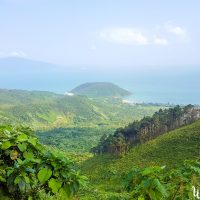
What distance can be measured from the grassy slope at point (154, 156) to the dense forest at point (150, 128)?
7490 millimetres

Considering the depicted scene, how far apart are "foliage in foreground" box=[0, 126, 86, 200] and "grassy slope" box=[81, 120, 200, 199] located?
5868 centimetres

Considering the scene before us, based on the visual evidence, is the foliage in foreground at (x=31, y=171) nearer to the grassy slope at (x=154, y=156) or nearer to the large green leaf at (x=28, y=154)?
the large green leaf at (x=28, y=154)

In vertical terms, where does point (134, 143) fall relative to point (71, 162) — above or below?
below

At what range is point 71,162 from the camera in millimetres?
5762

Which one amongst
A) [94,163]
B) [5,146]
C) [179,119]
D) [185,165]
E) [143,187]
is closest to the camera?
[143,187]

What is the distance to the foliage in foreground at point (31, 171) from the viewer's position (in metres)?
5.56

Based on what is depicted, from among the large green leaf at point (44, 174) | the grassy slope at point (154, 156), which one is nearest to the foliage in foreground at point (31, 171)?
the large green leaf at point (44, 174)

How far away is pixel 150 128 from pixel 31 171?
94.1m

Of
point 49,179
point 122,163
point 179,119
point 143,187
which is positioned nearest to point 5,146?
point 49,179

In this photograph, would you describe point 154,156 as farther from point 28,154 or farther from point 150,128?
point 28,154

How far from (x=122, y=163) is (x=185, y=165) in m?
71.9

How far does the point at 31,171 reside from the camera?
5.49 metres

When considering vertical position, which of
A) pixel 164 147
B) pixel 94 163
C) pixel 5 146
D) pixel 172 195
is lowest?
pixel 94 163

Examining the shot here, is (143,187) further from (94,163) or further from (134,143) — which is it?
(134,143)
